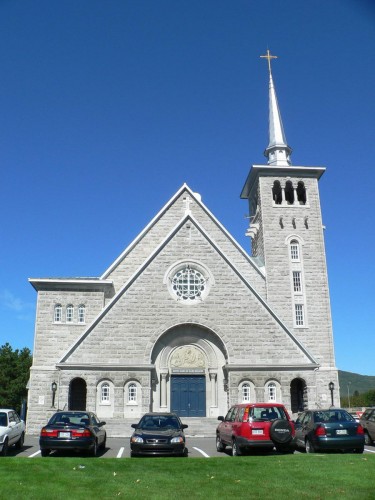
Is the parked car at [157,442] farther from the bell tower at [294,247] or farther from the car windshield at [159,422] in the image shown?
the bell tower at [294,247]

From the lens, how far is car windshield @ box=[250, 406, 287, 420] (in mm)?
17453

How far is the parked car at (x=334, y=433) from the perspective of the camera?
17.1 metres

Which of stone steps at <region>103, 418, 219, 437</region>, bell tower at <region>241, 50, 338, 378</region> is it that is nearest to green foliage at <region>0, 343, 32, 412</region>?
bell tower at <region>241, 50, 338, 378</region>

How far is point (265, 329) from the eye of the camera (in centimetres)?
3062

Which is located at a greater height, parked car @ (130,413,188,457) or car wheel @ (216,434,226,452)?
parked car @ (130,413,188,457)

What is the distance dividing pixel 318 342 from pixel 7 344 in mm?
47282

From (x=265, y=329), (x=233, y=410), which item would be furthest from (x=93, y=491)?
(x=265, y=329)

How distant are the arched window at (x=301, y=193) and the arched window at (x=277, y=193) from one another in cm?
146

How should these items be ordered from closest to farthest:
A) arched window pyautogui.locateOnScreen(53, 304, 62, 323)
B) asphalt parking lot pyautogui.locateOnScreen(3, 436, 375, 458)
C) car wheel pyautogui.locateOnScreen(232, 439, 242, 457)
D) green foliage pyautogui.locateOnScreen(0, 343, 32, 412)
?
1. car wheel pyautogui.locateOnScreen(232, 439, 242, 457)
2. asphalt parking lot pyautogui.locateOnScreen(3, 436, 375, 458)
3. arched window pyautogui.locateOnScreen(53, 304, 62, 323)
4. green foliage pyautogui.locateOnScreen(0, 343, 32, 412)

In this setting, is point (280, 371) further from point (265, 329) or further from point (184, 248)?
point (184, 248)

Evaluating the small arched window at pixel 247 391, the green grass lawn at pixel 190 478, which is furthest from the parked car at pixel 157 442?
the small arched window at pixel 247 391

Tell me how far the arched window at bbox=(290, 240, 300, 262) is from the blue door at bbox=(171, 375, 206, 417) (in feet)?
40.0

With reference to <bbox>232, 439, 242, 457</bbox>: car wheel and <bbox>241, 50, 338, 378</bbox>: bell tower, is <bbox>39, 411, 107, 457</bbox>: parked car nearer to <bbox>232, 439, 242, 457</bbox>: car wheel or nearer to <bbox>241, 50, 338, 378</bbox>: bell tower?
<bbox>232, 439, 242, 457</bbox>: car wheel

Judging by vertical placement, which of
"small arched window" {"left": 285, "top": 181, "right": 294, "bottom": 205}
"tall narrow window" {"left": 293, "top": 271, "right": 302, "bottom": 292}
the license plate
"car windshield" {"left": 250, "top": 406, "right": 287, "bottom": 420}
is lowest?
the license plate
